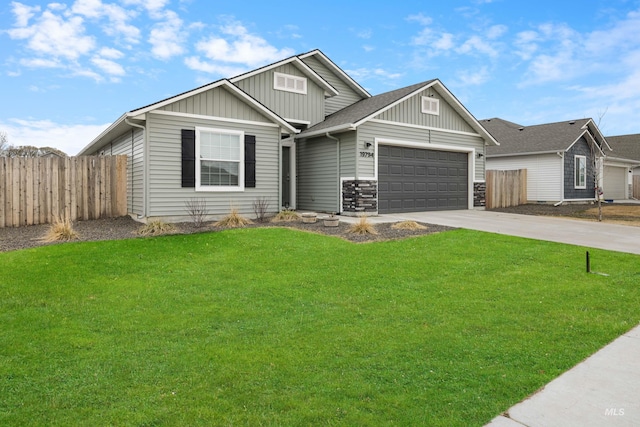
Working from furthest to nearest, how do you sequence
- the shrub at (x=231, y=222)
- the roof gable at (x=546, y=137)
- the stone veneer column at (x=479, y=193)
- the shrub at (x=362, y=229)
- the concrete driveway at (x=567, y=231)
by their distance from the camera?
the roof gable at (x=546, y=137) < the stone veneer column at (x=479, y=193) < the shrub at (x=231, y=222) < the shrub at (x=362, y=229) < the concrete driveway at (x=567, y=231)

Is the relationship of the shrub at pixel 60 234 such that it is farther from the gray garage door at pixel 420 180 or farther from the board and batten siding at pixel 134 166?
the gray garage door at pixel 420 180

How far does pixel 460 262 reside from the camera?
726cm

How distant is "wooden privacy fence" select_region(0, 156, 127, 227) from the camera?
38.0 feet

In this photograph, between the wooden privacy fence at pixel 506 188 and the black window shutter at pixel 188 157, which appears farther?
the wooden privacy fence at pixel 506 188

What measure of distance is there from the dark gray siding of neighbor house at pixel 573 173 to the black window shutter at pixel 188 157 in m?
19.5

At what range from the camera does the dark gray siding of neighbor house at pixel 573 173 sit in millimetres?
22297

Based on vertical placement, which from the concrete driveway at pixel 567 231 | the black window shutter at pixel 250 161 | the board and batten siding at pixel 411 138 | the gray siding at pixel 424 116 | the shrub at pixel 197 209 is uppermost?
the gray siding at pixel 424 116

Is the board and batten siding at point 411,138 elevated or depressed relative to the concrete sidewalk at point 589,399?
elevated

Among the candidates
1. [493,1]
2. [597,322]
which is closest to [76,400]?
[597,322]

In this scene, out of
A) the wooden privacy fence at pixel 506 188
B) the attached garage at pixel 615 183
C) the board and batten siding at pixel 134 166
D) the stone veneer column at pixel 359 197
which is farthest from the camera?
the attached garage at pixel 615 183

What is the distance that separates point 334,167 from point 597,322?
11417 mm

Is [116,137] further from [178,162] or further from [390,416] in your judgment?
[390,416]

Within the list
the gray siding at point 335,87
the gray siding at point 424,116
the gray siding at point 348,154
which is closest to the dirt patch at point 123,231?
the gray siding at point 348,154

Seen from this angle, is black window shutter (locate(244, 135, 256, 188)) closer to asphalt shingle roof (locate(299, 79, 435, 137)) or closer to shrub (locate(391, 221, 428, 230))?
asphalt shingle roof (locate(299, 79, 435, 137))
